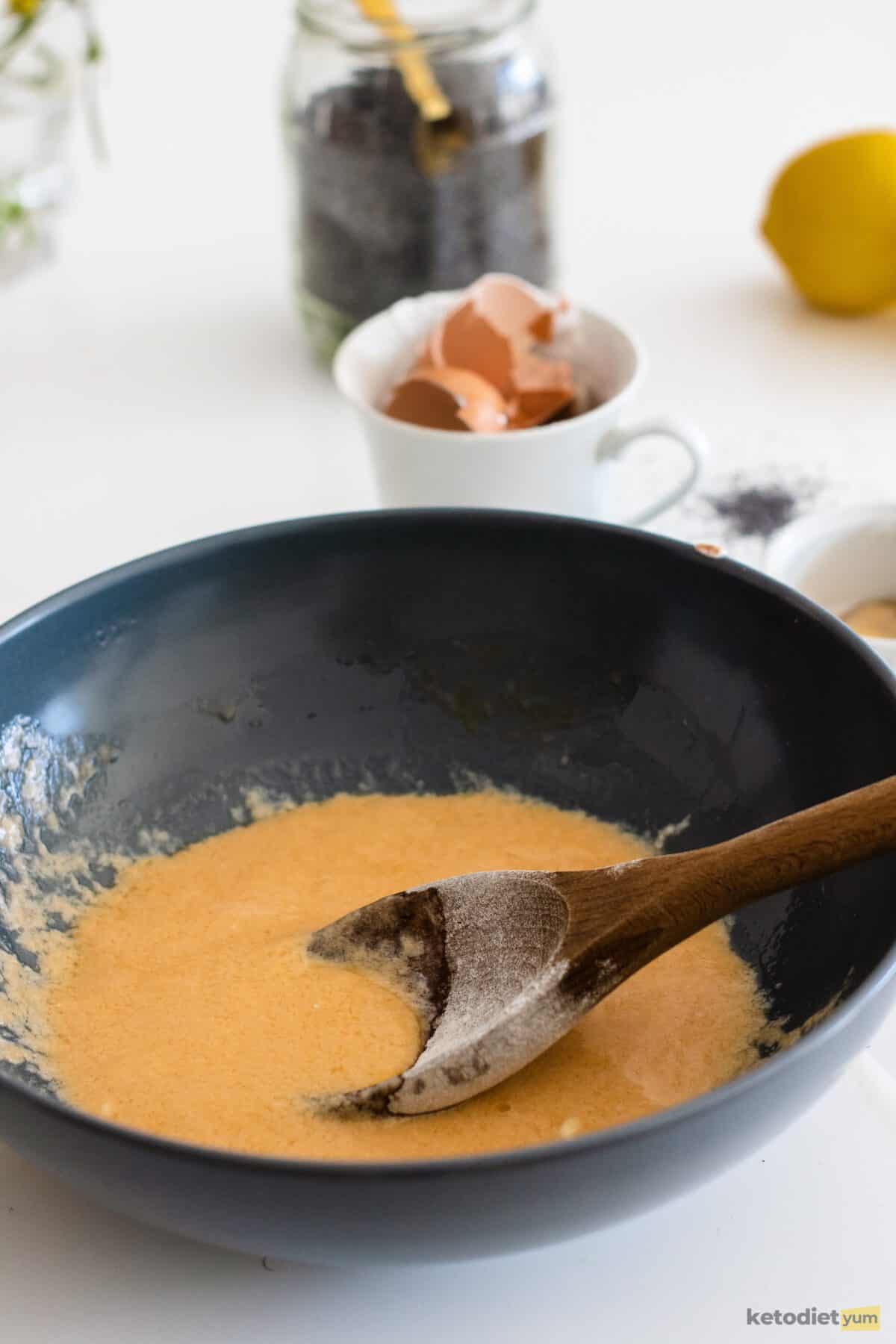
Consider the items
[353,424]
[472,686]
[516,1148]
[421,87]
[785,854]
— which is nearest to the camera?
[516,1148]

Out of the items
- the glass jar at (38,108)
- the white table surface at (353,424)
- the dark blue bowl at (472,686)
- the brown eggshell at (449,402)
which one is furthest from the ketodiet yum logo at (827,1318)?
the glass jar at (38,108)

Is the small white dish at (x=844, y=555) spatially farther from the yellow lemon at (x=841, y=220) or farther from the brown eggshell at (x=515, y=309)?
the yellow lemon at (x=841, y=220)

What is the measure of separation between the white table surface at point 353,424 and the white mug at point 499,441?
117 mm

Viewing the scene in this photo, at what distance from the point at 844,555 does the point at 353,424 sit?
1.48 feet

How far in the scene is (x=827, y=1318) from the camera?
60 cm

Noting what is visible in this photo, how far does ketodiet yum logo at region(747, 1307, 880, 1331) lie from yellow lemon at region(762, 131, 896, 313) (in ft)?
2.98

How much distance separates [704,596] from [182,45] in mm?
1435

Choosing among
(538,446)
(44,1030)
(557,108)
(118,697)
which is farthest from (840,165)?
(44,1030)

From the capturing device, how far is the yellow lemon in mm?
1254

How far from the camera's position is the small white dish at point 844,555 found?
36.6 inches

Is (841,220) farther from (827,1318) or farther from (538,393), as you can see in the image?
(827,1318)

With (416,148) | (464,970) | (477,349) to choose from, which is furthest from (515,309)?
(464,970)

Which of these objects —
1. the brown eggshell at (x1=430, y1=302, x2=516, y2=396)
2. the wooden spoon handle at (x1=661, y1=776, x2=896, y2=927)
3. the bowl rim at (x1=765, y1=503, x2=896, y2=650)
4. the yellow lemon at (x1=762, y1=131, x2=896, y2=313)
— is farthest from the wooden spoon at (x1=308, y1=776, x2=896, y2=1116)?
the yellow lemon at (x1=762, y1=131, x2=896, y2=313)

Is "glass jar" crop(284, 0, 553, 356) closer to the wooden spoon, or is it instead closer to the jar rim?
the jar rim
